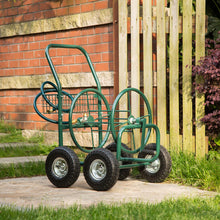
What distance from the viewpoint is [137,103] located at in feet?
18.0

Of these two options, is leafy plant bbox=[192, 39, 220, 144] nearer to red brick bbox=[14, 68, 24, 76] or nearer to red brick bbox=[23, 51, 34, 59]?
red brick bbox=[23, 51, 34, 59]

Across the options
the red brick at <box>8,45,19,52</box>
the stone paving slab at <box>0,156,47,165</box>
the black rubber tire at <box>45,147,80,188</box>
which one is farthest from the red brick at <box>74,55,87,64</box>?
the black rubber tire at <box>45,147,80,188</box>

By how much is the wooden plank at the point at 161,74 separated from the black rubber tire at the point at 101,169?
148cm

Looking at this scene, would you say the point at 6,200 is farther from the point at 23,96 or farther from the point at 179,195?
the point at 23,96

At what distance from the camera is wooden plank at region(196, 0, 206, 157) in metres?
5.10

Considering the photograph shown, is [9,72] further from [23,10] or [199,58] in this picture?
[199,58]

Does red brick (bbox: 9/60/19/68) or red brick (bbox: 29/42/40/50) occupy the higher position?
red brick (bbox: 29/42/40/50)

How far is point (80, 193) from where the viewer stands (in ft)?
13.0

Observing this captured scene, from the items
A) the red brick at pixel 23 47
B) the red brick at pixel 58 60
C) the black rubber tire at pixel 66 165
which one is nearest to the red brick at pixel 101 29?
the red brick at pixel 58 60

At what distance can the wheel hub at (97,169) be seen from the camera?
4.05 metres

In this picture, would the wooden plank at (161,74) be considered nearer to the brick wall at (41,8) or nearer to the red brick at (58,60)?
the brick wall at (41,8)

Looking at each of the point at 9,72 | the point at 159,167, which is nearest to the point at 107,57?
the point at 159,167

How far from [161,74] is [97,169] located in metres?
1.78

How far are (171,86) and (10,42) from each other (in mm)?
3549
